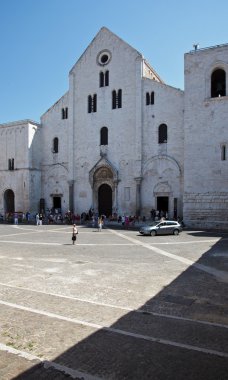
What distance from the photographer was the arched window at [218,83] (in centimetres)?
3105

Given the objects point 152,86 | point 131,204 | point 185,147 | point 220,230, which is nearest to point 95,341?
point 220,230

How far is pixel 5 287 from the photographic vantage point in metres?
10.5

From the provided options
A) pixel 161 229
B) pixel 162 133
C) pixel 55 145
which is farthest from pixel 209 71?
pixel 55 145

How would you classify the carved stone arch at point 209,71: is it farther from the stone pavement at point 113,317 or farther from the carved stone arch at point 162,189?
the stone pavement at point 113,317

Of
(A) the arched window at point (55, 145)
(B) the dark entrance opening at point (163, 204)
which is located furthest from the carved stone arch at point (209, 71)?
(A) the arched window at point (55, 145)

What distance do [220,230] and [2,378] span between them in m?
25.4

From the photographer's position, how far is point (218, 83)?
3136 cm

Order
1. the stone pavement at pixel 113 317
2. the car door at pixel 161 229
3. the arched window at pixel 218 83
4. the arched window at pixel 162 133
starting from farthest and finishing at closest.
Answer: the arched window at pixel 162 133 → the arched window at pixel 218 83 → the car door at pixel 161 229 → the stone pavement at pixel 113 317

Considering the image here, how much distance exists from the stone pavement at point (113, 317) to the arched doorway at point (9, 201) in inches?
1145

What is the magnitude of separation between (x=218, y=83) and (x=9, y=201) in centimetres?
2818

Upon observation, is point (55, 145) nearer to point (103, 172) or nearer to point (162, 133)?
point (103, 172)

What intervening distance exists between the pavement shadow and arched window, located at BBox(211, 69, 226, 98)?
84.2 feet

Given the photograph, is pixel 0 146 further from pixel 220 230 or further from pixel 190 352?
pixel 190 352

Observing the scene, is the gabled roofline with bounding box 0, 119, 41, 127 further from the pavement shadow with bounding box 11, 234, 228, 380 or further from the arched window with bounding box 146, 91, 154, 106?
the pavement shadow with bounding box 11, 234, 228, 380
